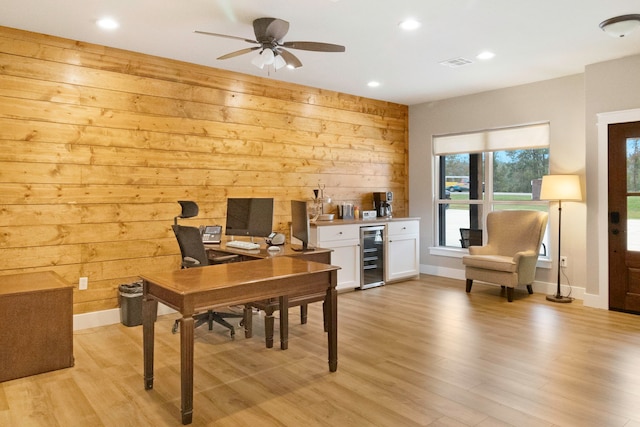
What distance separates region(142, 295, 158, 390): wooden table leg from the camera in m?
2.75

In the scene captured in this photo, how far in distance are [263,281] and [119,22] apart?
260 centimetres

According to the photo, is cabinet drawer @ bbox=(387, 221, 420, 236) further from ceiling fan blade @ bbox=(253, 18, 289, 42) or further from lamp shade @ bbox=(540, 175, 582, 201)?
ceiling fan blade @ bbox=(253, 18, 289, 42)

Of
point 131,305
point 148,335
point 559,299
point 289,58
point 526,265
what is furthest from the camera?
point 526,265

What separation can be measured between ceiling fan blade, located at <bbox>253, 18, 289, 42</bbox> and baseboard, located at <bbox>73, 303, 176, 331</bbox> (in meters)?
2.90

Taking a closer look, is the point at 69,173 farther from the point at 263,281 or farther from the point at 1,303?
the point at 263,281

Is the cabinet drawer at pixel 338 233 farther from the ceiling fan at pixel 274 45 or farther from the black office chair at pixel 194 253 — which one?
the ceiling fan at pixel 274 45

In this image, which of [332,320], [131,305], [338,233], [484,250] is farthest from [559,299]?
[131,305]

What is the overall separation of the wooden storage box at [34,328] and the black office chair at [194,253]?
0.83 meters

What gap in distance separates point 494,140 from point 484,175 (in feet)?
1.65

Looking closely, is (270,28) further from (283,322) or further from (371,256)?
(371,256)

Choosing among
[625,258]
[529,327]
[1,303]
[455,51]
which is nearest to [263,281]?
[1,303]

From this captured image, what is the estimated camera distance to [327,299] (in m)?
3.08

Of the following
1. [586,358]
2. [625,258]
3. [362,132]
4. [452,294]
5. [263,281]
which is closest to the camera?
[263,281]

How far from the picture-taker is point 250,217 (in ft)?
14.8
